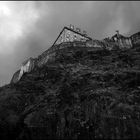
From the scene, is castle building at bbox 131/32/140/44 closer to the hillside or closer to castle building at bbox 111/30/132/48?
castle building at bbox 111/30/132/48

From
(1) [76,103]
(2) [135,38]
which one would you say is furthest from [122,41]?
(1) [76,103]

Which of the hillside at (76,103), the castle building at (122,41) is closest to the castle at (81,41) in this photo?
the castle building at (122,41)

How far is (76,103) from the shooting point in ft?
111

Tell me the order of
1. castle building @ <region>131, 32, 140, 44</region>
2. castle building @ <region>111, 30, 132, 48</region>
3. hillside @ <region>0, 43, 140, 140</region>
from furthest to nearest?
castle building @ <region>131, 32, 140, 44</region>
castle building @ <region>111, 30, 132, 48</region>
hillside @ <region>0, 43, 140, 140</region>

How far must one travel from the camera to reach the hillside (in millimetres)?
29045

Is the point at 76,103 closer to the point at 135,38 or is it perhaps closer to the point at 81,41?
the point at 81,41

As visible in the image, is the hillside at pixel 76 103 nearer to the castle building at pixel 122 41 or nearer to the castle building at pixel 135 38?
the castle building at pixel 122 41

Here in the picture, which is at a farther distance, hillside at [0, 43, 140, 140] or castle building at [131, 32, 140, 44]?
castle building at [131, 32, 140, 44]

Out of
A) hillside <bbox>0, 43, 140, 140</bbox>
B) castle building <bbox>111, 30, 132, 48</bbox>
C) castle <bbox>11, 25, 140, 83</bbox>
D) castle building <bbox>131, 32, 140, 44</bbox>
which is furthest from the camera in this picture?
castle building <bbox>131, 32, 140, 44</bbox>

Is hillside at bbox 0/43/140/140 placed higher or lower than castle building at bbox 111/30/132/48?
lower

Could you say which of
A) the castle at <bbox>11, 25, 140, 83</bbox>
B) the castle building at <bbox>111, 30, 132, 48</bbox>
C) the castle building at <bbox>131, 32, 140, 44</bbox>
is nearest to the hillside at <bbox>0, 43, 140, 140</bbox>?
the castle at <bbox>11, 25, 140, 83</bbox>

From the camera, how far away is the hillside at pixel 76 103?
2905 centimetres

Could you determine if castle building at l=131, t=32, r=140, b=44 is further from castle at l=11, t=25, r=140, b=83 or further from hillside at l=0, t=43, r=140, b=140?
hillside at l=0, t=43, r=140, b=140

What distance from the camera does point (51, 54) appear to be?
204 ft
